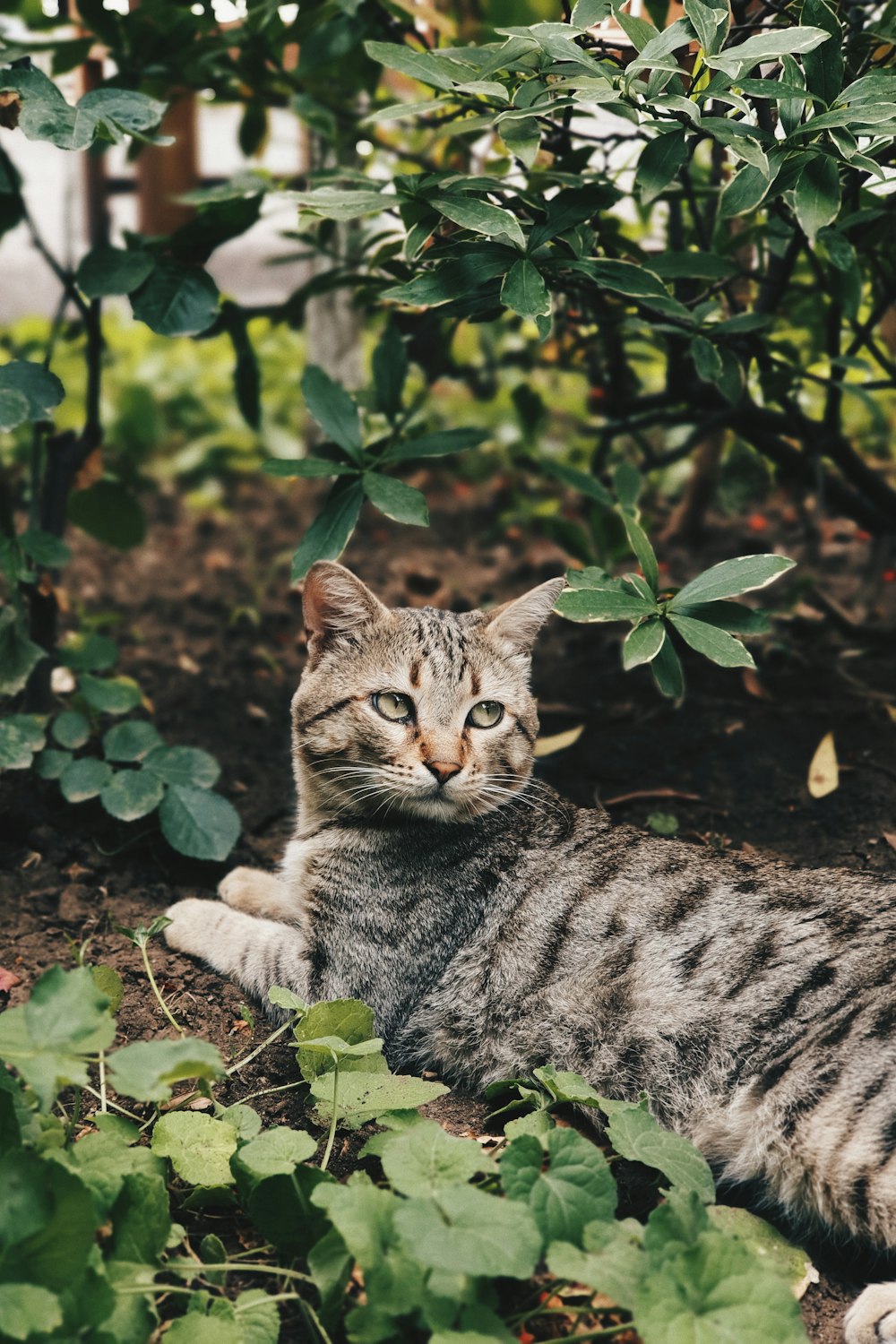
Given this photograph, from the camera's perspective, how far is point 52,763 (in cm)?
325

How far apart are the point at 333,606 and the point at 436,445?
0.53 metres

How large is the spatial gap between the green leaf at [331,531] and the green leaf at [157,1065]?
1.44m

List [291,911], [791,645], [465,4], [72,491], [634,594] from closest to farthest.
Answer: [634,594], [291,911], [72,491], [791,645], [465,4]

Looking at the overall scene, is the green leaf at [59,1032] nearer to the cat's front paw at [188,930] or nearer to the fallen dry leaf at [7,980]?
the fallen dry leaf at [7,980]

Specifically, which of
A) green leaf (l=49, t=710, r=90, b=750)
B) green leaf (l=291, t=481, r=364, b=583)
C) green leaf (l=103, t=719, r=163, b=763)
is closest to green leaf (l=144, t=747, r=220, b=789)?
green leaf (l=103, t=719, r=163, b=763)

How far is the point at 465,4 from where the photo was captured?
180 inches

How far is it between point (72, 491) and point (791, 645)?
2.60 meters

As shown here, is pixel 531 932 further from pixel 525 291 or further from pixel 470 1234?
pixel 525 291

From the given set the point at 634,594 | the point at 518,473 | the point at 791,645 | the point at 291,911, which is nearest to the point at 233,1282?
the point at 291,911

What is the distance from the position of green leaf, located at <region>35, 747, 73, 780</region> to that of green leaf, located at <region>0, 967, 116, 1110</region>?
54.2 inches

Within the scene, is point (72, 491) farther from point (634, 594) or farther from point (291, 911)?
point (634, 594)

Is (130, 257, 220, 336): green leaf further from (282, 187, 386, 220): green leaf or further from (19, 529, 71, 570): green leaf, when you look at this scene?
(19, 529, 71, 570): green leaf

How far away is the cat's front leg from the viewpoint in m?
2.89

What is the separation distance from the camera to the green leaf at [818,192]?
2.41 metres
